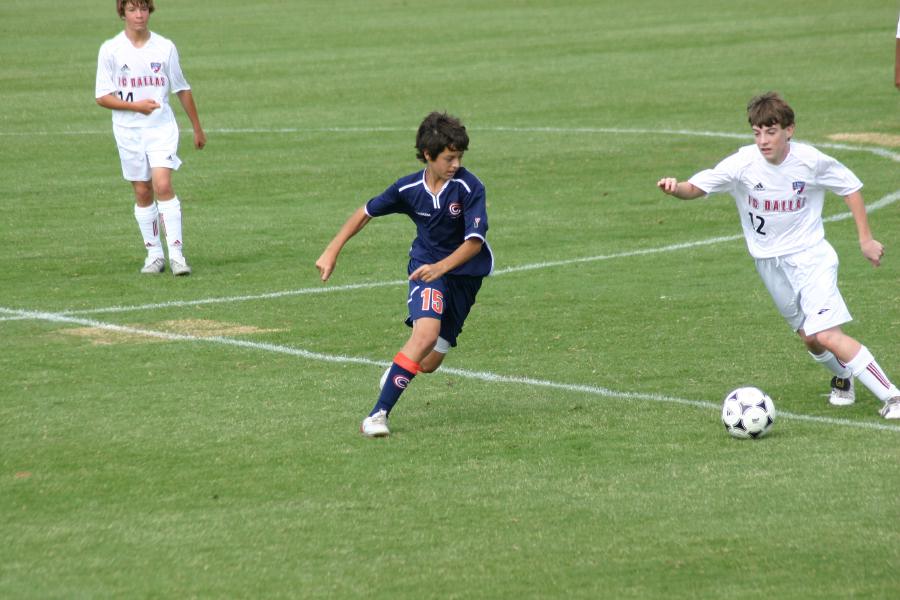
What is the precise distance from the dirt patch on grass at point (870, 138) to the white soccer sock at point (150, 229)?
32.3 ft

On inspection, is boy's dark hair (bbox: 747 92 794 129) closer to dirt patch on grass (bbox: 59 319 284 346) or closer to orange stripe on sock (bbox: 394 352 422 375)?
orange stripe on sock (bbox: 394 352 422 375)

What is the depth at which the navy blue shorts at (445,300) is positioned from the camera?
8.33 meters

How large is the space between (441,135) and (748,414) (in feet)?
6.98

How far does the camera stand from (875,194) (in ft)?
52.7

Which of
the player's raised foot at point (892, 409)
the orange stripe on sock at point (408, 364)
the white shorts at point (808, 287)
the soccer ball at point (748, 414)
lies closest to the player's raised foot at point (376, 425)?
the orange stripe on sock at point (408, 364)

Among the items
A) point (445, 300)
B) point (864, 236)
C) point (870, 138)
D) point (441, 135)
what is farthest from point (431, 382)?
point (870, 138)

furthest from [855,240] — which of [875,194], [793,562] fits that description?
[793,562]

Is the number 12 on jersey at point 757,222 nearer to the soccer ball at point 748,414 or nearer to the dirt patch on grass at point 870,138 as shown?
the soccer ball at point 748,414

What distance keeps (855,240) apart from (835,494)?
735 centimetres

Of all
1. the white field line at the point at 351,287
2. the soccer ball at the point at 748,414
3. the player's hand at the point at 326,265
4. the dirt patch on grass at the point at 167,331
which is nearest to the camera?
the soccer ball at the point at 748,414

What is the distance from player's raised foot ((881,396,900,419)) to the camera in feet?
26.8

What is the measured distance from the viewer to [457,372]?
969 cm

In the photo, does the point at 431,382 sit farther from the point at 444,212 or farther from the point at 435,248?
the point at 444,212

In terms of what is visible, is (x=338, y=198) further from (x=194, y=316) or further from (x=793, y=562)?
(x=793, y=562)
